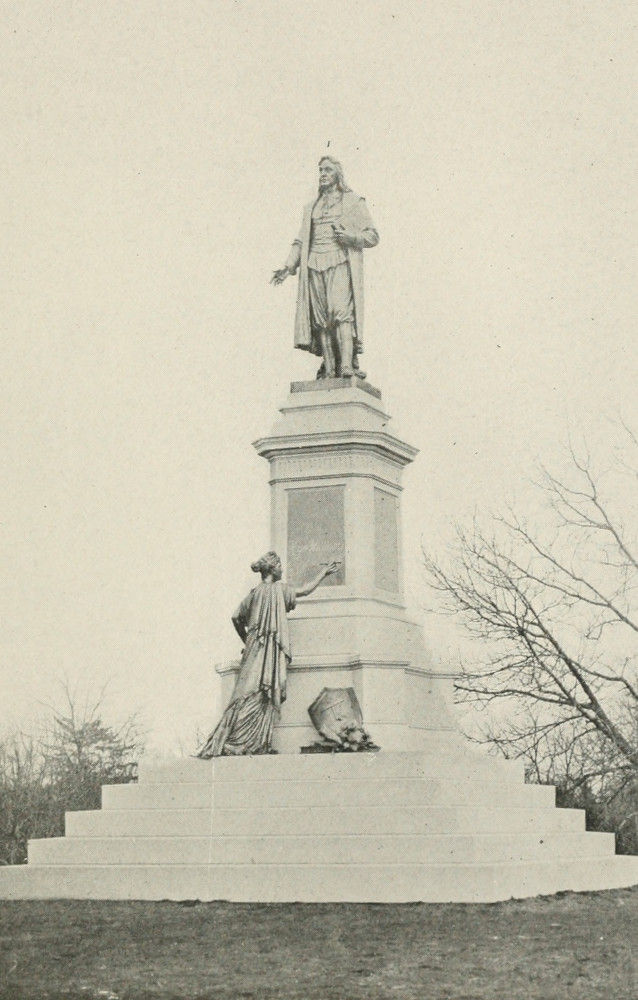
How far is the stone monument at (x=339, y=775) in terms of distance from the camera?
12.5 metres

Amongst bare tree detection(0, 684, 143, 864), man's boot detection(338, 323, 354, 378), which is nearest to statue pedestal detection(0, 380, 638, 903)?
man's boot detection(338, 323, 354, 378)

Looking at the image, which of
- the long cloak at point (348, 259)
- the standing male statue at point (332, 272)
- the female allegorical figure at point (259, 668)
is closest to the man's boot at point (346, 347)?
the standing male statue at point (332, 272)

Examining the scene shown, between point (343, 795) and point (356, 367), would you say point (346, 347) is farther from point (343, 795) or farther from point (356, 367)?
point (343, 795)

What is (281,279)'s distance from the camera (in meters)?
17.6

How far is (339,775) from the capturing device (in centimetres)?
1354

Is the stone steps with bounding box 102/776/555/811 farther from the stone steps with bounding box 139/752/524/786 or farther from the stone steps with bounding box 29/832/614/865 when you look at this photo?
the stone steps with bounding box 29/832/614/865

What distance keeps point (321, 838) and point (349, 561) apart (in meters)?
4.11

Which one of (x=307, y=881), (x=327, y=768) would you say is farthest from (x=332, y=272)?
(x=307, y=881)

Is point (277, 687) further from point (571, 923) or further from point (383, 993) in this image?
point (383, 993)

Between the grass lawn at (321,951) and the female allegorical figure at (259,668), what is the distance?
8.51 feet

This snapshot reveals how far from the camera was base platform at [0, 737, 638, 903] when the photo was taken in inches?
481

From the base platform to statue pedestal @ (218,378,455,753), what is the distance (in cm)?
135

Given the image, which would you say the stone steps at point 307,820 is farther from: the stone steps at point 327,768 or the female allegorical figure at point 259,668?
the female allegorical figure at point 259,668

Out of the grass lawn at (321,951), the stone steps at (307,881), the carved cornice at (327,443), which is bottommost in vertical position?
the grass lawn at (321,951)
